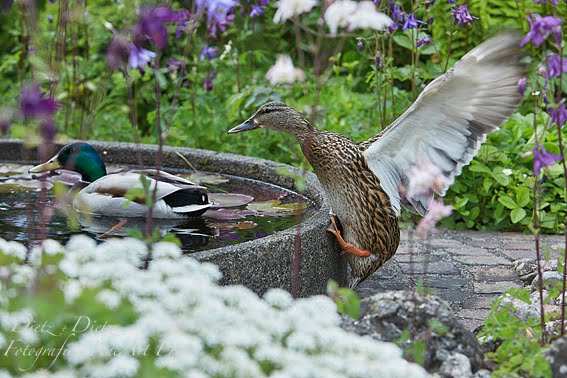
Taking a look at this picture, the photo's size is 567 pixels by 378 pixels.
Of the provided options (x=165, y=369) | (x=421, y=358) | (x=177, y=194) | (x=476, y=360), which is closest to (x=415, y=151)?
(x=177, y=194)

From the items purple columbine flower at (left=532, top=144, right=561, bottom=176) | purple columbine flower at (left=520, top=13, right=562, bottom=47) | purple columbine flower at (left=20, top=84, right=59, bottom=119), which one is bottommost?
purple columbine flower at (left=532, top=144, right=561, bottom=176)

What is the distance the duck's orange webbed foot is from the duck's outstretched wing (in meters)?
0.23

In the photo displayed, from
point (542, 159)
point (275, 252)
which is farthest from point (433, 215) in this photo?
point (275, 252)

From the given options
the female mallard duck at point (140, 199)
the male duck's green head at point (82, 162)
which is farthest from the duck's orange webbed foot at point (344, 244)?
the male duck's green head at point (82, 162)

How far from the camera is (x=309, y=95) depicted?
7.50 m

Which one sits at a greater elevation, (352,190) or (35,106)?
(35,106)

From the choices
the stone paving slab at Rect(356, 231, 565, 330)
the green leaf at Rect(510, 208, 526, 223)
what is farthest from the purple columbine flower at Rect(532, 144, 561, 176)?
the green leaf at Rect(510, 208, 526, 223)

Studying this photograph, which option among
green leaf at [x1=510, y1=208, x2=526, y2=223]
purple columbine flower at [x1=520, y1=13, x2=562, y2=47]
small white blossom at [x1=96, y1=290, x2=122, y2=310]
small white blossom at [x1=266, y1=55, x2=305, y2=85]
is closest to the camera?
small white blossom at [x1=96, y1=290, x2=122, y2=310]

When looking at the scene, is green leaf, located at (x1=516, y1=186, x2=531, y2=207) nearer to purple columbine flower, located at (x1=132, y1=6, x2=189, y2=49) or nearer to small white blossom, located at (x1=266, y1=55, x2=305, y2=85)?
small white blossom, located at (x1=266, y1=55, x2=305, y2=85)

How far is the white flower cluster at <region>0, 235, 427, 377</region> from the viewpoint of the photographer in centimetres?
231

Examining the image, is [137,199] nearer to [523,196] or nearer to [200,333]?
[200,333]

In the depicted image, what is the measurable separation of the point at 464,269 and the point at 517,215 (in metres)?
0.86

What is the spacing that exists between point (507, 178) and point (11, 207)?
9.00 ft

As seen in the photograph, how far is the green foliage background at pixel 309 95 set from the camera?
5.92 meters
